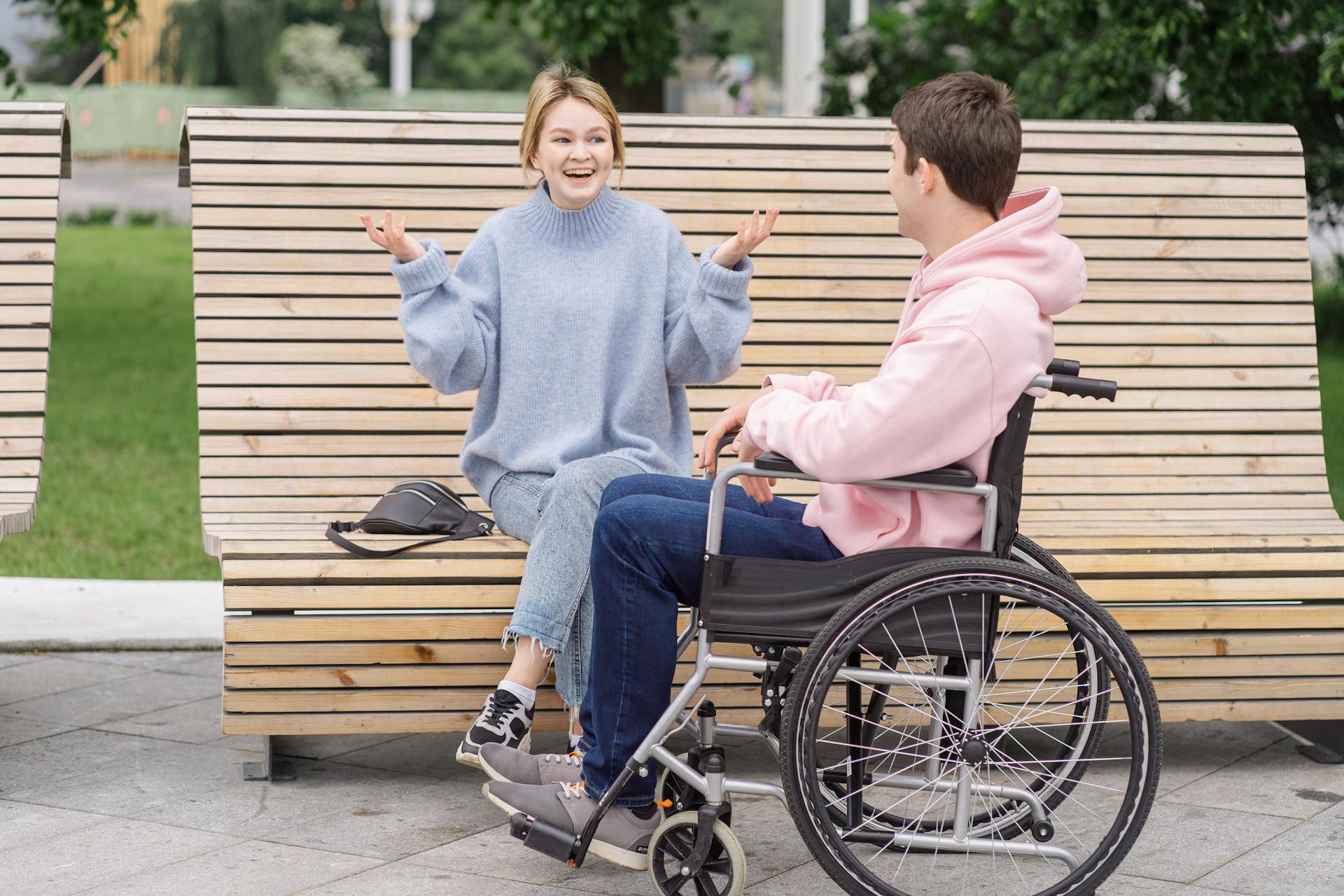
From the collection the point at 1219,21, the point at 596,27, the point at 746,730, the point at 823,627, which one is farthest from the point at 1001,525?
the point at 596,27

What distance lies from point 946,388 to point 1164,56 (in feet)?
14.7

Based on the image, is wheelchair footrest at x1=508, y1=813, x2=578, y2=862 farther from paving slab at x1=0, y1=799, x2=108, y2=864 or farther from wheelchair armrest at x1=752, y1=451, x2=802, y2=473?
paving slab at x1=0, y1=799, x2=108, y2=864

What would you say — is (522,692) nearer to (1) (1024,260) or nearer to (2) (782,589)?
(2) (782,589)

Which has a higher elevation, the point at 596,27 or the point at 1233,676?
the point at 596,27

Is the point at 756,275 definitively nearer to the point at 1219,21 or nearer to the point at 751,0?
the point at 1219,21

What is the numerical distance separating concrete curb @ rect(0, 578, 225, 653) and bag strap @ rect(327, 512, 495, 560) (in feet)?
2.98

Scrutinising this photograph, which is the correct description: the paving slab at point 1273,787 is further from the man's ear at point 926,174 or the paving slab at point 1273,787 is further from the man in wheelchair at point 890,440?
the man's ear at point 926,174

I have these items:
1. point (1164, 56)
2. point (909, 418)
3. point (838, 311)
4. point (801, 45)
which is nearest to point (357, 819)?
point (909, 418)

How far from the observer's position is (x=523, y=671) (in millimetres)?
3195

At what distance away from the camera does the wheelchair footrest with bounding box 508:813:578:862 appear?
2.82 metres

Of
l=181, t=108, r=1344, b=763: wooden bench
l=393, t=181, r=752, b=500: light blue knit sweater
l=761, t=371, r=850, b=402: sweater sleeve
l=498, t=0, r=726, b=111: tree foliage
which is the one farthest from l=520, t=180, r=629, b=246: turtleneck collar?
l=498, t=0, r=726, b=111: tree foliage

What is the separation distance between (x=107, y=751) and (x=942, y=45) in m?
6.65

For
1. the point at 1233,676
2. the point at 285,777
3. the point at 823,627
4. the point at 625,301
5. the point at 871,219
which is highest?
Result: the point at 871,219

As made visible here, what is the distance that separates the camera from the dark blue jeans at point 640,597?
2.76m
